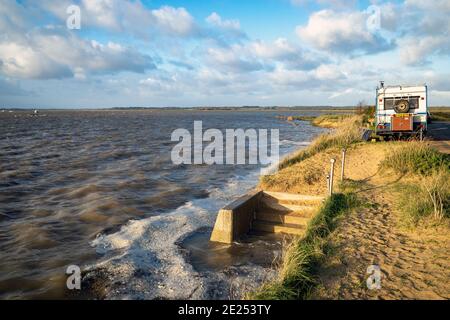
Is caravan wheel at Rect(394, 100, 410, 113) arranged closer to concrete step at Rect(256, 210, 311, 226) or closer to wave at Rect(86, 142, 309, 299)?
concrete step at Rect(256, 210, 311, 226)

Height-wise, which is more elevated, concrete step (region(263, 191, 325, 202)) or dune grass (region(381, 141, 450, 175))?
dune grass (region(381, 141, 450, 175))

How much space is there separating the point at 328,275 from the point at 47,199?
11050 millimetres

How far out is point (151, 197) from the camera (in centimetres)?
1409

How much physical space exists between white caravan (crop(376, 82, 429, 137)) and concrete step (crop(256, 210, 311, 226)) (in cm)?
1083

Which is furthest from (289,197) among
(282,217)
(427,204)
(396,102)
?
(396,102)

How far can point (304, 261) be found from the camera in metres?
6.43

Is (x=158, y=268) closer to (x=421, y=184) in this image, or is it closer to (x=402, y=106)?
(x=421, y=184)

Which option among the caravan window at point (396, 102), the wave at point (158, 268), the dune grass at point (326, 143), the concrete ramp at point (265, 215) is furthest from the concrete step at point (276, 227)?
the caravan window at point (396, 102)

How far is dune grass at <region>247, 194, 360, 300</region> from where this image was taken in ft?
17.9

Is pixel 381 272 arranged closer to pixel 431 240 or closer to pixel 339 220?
pixel 431 240

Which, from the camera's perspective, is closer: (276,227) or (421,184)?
(421,184)

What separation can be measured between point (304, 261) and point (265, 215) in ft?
13.2

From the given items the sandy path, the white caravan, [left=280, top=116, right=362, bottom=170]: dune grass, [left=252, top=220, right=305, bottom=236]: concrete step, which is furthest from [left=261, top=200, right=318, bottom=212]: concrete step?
the white caravan
